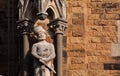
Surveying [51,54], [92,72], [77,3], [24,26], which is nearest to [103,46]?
[92,72]

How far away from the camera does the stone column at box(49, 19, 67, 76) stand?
1617cm

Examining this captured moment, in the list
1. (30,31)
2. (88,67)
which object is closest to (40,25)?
(30,31)

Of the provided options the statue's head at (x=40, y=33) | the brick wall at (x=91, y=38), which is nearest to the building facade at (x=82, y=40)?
the brick wall at (x=91, y=38)

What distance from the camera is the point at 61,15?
16.3 metres

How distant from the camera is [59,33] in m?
16.3

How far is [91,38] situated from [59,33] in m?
0.81

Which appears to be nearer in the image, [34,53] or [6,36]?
[34,53]

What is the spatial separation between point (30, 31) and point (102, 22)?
4.80 feet

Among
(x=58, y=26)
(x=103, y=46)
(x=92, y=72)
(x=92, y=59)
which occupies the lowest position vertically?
(x=92, y=72)

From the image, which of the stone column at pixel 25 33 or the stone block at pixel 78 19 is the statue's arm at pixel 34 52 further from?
the stone block at pixel 78 19

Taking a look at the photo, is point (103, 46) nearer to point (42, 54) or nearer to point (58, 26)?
point (58, 26)

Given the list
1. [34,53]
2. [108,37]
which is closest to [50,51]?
[34,53]

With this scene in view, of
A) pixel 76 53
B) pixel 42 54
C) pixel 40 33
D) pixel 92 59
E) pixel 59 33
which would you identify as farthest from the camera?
pixel 92 59

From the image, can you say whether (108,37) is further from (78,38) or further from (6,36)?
(6,36)
